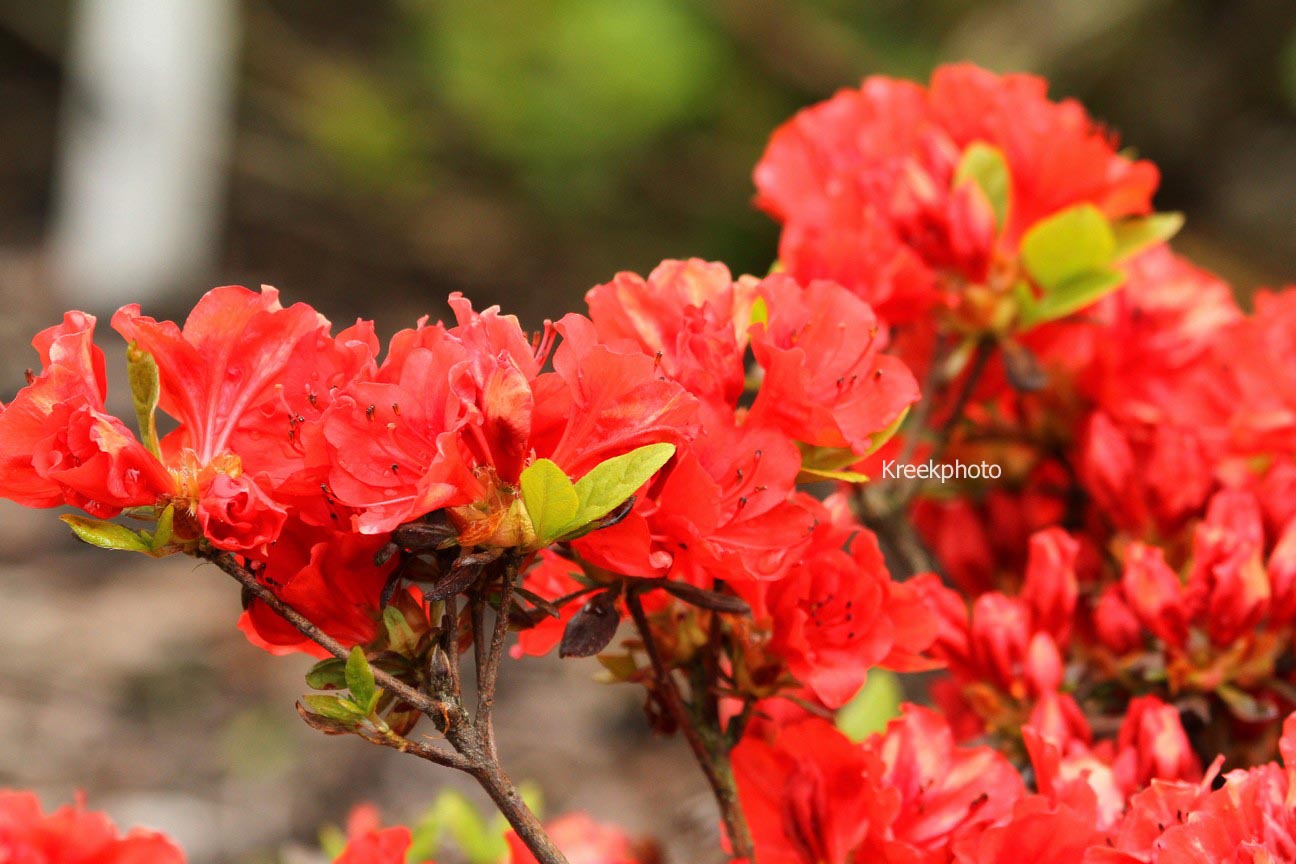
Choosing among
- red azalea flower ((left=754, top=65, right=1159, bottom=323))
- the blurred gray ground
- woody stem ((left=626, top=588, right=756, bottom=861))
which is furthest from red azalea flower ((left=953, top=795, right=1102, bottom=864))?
the blurred gray ground

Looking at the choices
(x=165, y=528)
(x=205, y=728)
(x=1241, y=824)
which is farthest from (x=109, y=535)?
(x=205, y=728)

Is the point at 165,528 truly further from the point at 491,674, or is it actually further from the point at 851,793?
the point at 851,793

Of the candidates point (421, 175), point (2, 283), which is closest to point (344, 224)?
point (421, 175)

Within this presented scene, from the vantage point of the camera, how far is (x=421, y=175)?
15.2ft

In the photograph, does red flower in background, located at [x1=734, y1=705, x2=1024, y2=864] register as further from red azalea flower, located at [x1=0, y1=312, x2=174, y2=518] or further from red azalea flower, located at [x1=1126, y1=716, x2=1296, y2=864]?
red azalea flower, located at [x1=0, y1=312, x2=174, y2=518]

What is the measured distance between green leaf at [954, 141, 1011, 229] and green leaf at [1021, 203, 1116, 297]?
0.09ft

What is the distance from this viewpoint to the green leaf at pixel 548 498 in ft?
1.76

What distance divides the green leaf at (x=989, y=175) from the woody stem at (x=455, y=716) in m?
0.53

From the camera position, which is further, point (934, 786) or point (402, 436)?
point (934, 786)

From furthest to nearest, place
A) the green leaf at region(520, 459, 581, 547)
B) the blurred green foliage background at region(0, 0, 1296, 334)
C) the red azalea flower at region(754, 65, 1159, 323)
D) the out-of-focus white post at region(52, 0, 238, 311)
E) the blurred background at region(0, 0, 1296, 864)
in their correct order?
the blurred green foliage background at region(0, 0, 1296, 334) → the blurred background at region(0, 0, 1296, 864) → the out-of-focus white post at region(52, 0, 238, 311) → the red azalea flower at region(754, 65, 1159, 323) → the green leaf at region(520, 459, 581, 547)

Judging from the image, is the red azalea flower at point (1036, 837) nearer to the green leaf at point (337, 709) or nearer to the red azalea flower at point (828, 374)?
the red azalea flower at point (828, 374)

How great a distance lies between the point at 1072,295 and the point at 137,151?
11.6ft

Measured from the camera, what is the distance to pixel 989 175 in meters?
0.97

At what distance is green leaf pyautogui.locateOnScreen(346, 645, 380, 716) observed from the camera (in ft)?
1.78
